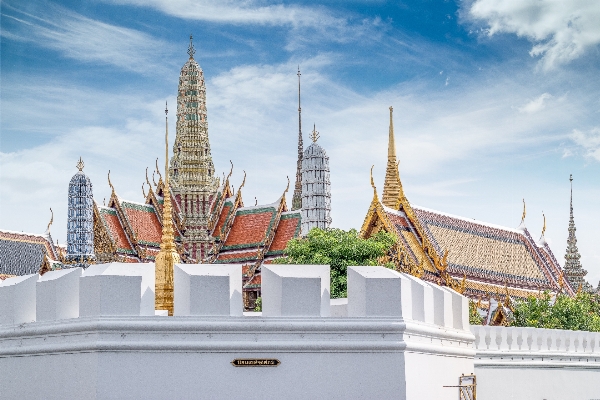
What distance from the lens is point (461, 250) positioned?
44750 millimetres

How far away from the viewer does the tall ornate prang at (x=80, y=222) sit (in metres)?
41.7

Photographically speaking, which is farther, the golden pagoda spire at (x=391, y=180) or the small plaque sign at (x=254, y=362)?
the golden pagoda spire at (x=391, y=180)

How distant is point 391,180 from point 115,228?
41.6ft

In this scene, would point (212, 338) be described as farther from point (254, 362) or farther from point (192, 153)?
point (192, 153)

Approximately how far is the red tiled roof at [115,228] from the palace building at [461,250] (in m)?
12.1

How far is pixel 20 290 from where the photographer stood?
1330cm

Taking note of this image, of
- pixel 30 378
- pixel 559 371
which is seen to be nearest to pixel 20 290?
pixel 30 378

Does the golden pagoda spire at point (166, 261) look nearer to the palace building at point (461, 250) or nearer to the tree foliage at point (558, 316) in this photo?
the palace building at point (461, 250)

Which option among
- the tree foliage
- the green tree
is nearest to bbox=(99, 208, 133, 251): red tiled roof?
the green tree

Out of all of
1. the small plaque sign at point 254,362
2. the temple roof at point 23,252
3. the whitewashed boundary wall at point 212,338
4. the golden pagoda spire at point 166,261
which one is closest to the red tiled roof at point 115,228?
the temple roof at point 23,252

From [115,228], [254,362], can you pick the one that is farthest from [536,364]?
[115,228]

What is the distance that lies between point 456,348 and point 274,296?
10.7 ft

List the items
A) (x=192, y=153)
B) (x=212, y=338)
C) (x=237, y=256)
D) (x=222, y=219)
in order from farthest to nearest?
(x=192, y=153) → (x=222, y=219) → (x=237, y=256) → (x=212, y=338)

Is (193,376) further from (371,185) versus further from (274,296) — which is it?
(371,185)
